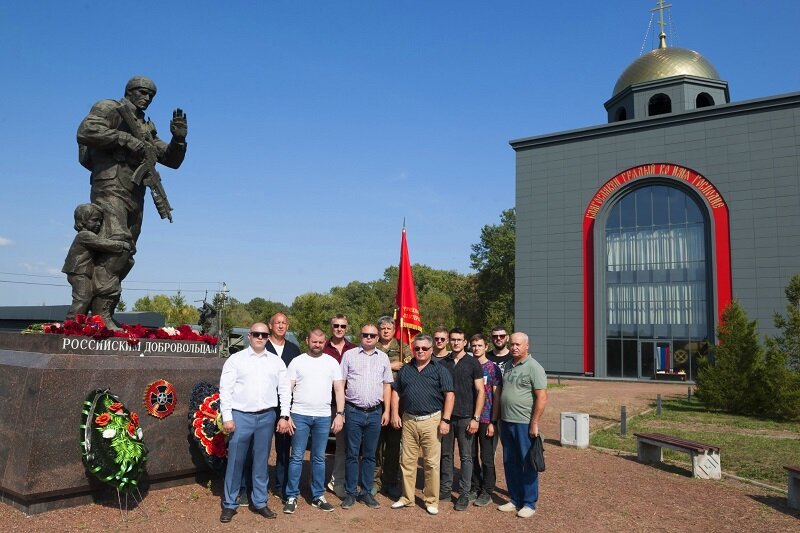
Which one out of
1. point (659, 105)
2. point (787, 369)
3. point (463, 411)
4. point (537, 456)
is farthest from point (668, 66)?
point (537, 456)

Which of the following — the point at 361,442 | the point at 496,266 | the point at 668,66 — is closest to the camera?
the point at 361,442

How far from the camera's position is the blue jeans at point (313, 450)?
5.87 meters

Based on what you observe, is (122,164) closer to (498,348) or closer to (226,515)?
(226,515)

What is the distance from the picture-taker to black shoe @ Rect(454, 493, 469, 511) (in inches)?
240

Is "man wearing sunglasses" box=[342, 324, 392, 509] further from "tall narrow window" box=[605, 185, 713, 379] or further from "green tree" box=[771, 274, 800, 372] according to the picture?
"tall narrow window" box=[605, 185, 713, 379]

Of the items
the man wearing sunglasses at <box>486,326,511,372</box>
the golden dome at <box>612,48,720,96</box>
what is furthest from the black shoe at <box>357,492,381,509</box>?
the golden dome at <box>612,48,720,96</box>

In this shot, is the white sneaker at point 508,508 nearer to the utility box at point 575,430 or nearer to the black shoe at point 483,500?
the black shoe at point 483,500

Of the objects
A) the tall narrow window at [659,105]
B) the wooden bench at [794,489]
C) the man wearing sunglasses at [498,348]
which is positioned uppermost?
the tall narrow window at [659,105]

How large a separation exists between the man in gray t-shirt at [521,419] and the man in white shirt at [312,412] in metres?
1.71

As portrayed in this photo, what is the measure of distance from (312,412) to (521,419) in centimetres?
206

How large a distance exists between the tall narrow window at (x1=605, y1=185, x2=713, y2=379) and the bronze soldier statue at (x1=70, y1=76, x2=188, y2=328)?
2662 cm

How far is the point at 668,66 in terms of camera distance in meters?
31.9

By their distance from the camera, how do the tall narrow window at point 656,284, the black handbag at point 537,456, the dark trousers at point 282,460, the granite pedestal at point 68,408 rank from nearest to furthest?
the granite pedestal at point 68,408 → the black handbag at point 537,456 → the dark trousers at point 282,460 → the tall narrow window at point 656,284

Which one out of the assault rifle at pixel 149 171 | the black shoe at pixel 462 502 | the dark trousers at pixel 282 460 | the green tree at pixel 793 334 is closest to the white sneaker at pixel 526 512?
the black shoe at pixel 462 502
